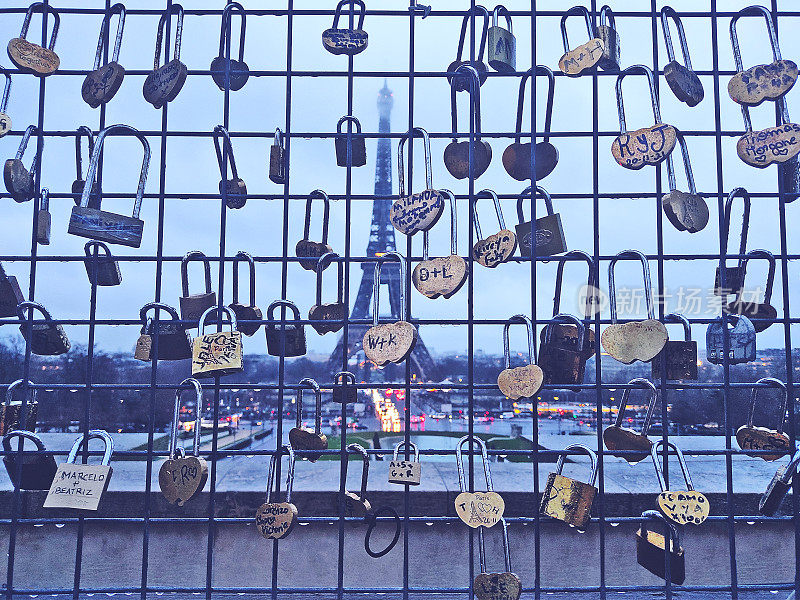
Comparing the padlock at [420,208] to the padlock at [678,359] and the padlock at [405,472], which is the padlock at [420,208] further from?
the padlock at [678,359]

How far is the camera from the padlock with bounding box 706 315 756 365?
5.96 feet

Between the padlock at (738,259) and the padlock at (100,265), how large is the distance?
210 cm

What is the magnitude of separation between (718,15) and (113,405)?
15.5ft

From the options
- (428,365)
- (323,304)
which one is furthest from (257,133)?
(428,365)

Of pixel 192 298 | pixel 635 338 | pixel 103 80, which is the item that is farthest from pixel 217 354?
pixel 635 338

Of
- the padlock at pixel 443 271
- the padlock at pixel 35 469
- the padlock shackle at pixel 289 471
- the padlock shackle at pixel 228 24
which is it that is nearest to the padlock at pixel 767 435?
the padlock at pixel 443 271

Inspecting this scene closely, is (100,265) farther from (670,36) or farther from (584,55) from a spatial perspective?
(670,36)

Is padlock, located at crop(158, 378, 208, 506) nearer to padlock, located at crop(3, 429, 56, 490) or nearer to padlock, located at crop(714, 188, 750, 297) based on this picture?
padlock, located at crop(3, 429, 56, 490)

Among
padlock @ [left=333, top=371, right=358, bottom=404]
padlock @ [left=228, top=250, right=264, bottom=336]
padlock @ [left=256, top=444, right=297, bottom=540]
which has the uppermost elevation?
padlock @ [left=228, top=250, right=264, bottom=336]

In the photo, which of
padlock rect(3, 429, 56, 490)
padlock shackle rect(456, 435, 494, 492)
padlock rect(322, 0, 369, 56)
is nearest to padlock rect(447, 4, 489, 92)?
padlock rect(322, 0, 369, 56)

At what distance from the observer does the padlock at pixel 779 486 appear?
1.67m

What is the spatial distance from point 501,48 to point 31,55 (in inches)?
62.2

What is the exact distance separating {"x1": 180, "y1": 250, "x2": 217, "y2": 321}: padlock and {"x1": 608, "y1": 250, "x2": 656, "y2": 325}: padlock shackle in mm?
1315

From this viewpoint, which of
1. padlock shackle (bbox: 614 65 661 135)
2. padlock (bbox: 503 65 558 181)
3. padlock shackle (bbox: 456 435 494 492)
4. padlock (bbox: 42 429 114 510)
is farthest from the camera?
padlock (bbox: 503 65 558 181)
